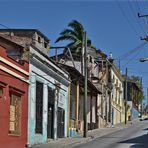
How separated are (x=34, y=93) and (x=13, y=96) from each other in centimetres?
336

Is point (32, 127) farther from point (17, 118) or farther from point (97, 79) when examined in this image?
point (97, 79)

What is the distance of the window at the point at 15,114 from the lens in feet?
80.7


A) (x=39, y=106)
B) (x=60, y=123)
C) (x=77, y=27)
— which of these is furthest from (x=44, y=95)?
(x=77, y=27)

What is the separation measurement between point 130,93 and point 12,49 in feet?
206

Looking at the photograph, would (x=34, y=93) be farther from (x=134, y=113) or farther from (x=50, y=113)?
(x=134, y=113)

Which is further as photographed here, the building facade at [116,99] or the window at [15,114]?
the building facade at [116,99]

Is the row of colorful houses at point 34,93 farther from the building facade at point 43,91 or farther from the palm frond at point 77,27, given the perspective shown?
the palm frond at point 77,27

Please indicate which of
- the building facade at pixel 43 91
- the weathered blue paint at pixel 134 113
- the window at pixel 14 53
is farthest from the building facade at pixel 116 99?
the window at pixel 14 53

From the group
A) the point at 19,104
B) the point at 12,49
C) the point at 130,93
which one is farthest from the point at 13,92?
the point at 130,93

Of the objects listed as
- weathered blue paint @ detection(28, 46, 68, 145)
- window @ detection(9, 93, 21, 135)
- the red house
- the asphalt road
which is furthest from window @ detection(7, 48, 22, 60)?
the asphalt road

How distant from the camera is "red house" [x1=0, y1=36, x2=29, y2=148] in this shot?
76.4 ft

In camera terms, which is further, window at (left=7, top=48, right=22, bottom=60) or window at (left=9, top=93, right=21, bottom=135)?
window at (left=7, top=48, right=22, bottom=60)

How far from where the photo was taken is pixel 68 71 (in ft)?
125

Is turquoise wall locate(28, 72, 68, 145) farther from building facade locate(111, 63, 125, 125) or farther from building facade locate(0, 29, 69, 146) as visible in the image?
building facade locate(111, 63, 125, 125)
